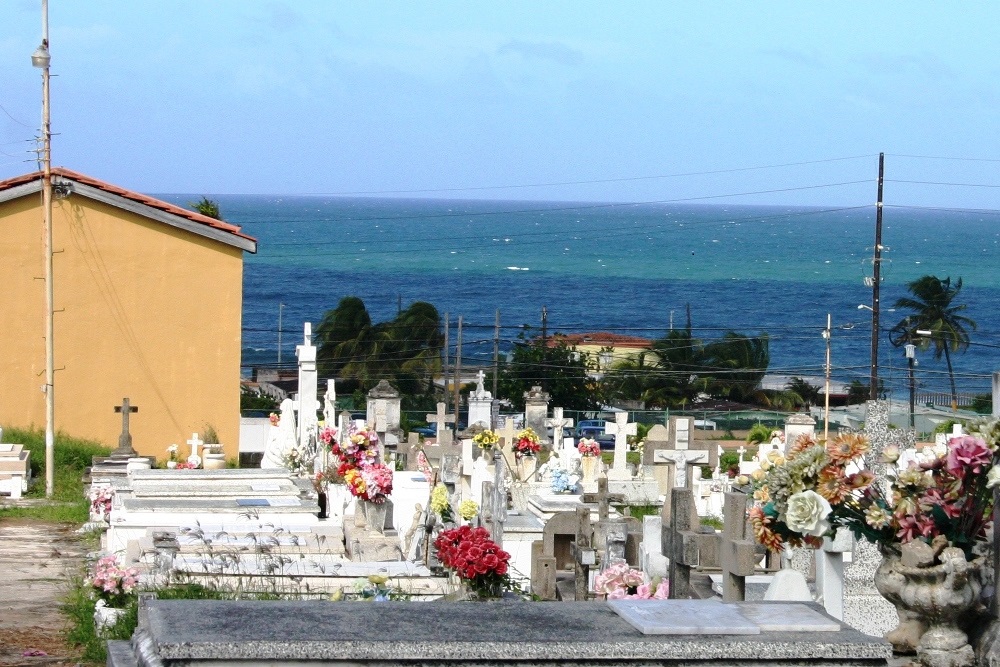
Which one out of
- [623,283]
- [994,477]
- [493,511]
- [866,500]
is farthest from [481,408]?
[623,283]

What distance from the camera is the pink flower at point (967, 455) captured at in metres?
4.54

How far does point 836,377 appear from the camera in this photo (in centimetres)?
6119

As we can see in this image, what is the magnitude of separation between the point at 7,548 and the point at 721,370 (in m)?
40.8

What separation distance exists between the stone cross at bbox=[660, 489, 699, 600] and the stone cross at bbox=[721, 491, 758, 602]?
1.49ft

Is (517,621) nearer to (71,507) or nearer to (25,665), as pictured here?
(25,665)

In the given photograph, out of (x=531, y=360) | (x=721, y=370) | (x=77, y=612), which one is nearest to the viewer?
(x=77, y=612)

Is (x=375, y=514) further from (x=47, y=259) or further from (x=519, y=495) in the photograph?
(x=47, y=259)

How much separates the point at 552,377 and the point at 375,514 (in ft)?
112

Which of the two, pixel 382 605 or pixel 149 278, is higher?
pixel 149 278

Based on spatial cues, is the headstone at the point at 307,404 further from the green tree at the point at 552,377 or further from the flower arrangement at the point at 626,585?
the green tree at the point at 552,377

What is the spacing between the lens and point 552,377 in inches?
1740

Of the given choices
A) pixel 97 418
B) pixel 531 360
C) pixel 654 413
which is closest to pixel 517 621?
pixel 97 418

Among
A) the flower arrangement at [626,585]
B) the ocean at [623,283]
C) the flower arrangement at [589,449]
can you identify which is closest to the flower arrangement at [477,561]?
the flower arrangement at [626,585]

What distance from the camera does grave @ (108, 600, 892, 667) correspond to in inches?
128
